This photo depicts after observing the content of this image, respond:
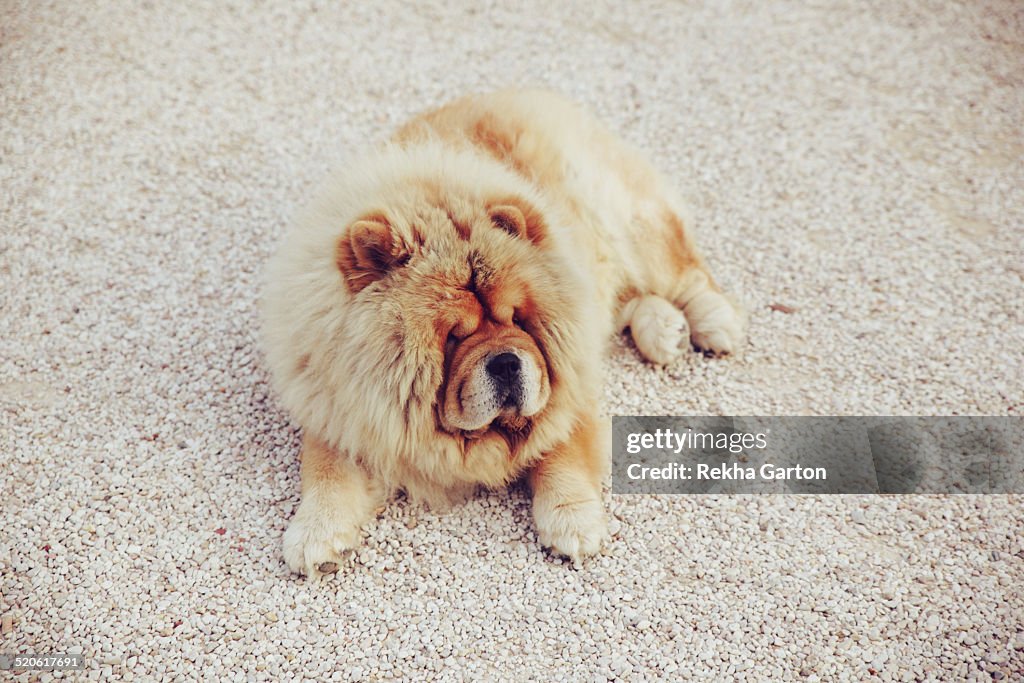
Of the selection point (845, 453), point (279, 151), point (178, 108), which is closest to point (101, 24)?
point (178, 108)

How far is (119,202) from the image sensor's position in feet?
12.3

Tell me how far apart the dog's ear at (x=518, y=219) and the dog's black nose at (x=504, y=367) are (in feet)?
1.23

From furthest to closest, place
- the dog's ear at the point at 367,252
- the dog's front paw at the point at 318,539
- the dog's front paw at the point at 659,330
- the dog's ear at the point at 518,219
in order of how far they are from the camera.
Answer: the dog's front paw at the point at 659,330, the dog's front paw at the point at 318,539, the dog's ear at the point at 518,219, the dog's ear at the point at 367,252

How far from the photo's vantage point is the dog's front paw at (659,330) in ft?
10.3

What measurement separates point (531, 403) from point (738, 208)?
7.04 feet

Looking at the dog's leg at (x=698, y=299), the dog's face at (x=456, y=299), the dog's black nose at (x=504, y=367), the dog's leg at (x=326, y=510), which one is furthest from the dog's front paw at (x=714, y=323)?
the dog's leg at (x=326, y=510)

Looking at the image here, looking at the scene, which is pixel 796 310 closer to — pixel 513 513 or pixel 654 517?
pixel 654 517

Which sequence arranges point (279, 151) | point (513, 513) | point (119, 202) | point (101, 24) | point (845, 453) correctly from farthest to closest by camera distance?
point (101, 24), point (279, 151), point (119, 202), point (845, 453), point (513, 513)

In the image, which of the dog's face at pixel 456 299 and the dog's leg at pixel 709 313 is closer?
the dog's face at pixel 456 299

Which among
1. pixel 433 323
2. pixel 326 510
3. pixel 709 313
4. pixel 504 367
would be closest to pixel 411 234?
pixel 433 323

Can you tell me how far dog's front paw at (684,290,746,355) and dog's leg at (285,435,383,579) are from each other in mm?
1477

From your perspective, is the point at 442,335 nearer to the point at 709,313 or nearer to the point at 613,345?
the point at 613,345

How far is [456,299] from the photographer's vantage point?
2.19 m

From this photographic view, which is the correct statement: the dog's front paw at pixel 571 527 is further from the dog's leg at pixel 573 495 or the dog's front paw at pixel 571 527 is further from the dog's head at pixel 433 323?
the dog's head at pixel 433 323
